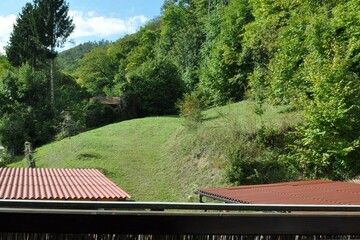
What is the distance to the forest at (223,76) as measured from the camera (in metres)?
11.1

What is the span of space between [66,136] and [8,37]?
11992 mm

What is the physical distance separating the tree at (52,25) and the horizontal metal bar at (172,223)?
2644 cm

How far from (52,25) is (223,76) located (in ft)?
40.4

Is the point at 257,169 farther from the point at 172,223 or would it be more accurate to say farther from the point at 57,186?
the point at 172,223

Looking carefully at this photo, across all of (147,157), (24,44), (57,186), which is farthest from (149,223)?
(24,44)

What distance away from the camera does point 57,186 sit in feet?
23.2

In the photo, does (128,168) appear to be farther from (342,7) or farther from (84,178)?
(342,7)

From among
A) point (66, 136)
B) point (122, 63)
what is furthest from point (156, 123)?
point (122, 63)

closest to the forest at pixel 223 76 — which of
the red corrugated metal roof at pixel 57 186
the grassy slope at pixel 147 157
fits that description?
the grassy slope at pixel 147 157

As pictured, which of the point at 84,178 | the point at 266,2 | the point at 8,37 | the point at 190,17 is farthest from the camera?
the point at 190,17

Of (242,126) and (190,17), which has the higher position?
(190,17)

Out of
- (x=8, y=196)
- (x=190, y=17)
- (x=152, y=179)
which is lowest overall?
(x=152, y=179)

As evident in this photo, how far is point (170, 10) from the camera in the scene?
123 ft

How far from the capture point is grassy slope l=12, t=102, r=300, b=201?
42.0 feet
